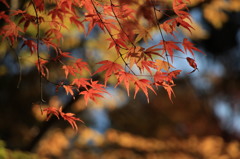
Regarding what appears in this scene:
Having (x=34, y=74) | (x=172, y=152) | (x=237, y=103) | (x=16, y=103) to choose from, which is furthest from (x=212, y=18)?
(x=237, y=103)

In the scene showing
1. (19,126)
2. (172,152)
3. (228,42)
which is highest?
(228,42)

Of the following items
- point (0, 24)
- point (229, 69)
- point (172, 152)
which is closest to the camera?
point (0, 24)

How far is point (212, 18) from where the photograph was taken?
351 centimetres

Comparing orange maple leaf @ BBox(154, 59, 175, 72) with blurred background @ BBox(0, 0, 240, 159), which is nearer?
orange maple leaf @ BBox(154, 59, 175, 72)

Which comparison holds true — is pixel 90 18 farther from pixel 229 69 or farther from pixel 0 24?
pixel 229 69

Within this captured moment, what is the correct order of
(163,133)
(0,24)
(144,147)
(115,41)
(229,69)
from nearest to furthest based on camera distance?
(115,41) < (0,24) < (144,147) < (163,133) < (229,69)

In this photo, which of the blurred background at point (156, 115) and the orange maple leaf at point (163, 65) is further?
the blurred background at point (156, 115)

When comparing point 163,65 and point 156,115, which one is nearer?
point 163,65

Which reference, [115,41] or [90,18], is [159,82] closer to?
[115,41]

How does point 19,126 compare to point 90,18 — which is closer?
point 90,18

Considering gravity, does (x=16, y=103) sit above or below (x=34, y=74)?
below

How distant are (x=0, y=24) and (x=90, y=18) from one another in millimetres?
1453

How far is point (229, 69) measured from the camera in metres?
9.48

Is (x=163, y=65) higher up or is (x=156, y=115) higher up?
(x=156, y=115)
